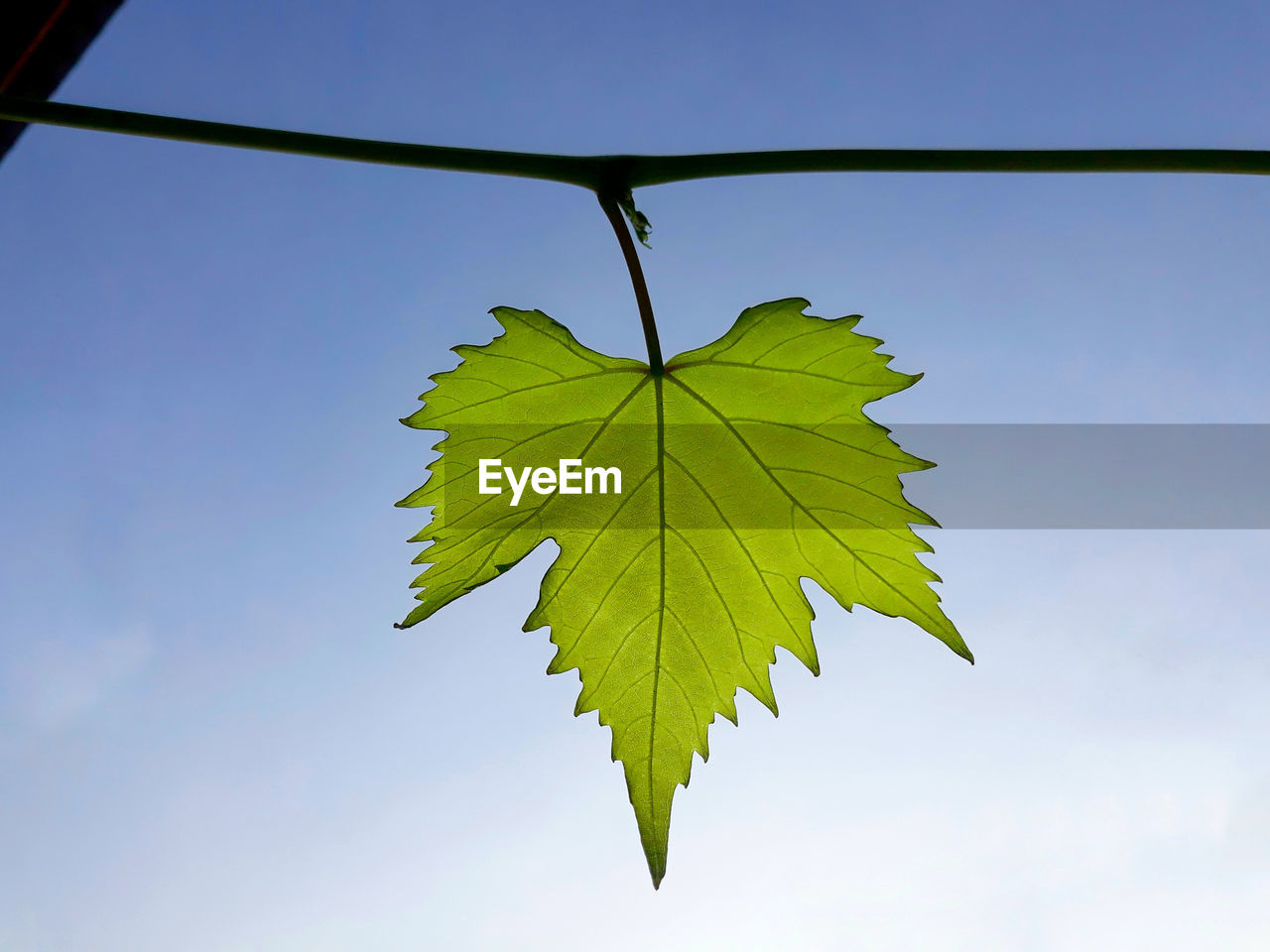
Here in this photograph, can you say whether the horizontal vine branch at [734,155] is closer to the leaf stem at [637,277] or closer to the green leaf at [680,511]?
the leaf stem at [637,277]

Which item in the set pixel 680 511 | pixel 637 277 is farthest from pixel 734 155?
pixel 680 511

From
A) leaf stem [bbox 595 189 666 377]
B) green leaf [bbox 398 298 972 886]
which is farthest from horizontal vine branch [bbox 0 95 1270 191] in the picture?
green leaf [bbox 398 298 972 886]

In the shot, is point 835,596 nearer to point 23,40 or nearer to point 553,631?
point 553,631

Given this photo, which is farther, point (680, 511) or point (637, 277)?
point (680, 511)

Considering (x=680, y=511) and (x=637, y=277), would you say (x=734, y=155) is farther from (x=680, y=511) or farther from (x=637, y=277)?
(x=680, y=511)

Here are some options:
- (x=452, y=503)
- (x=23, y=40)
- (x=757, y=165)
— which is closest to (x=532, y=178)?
(x=757, y=165)

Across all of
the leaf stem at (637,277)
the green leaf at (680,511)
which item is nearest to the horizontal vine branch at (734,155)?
the leaf stem at (637,277)
